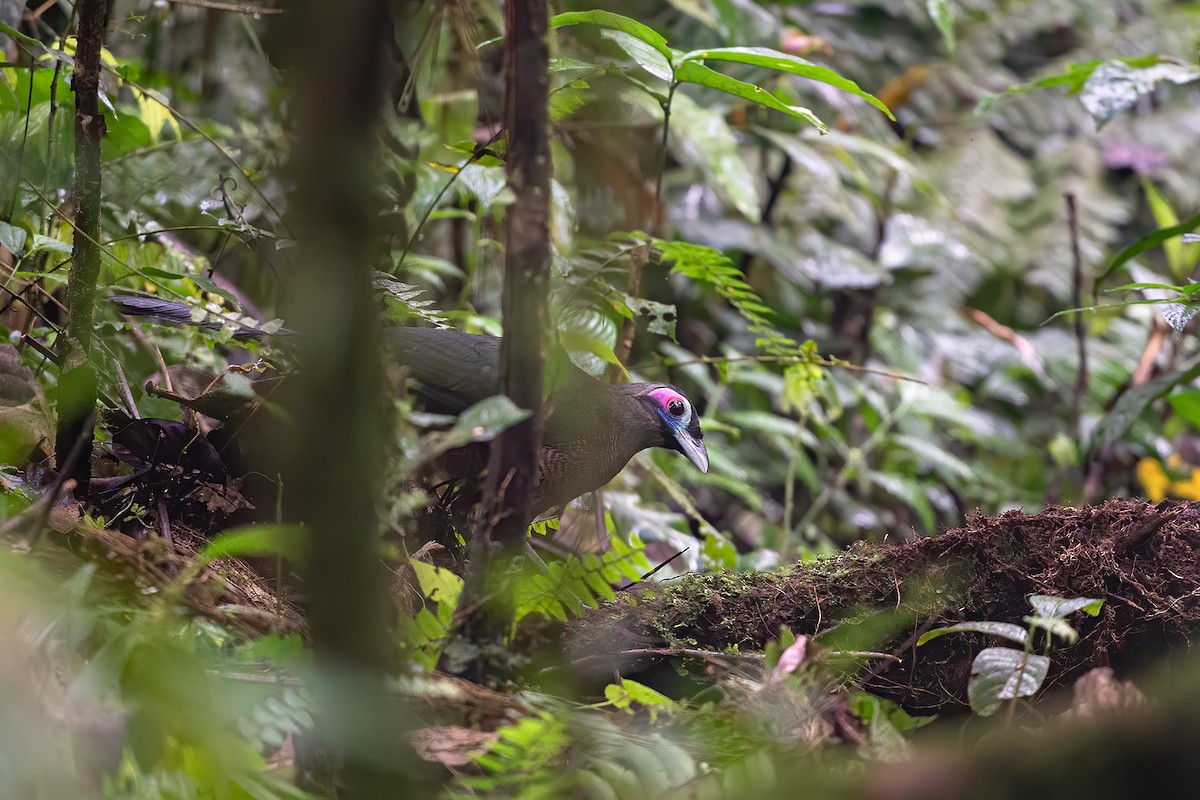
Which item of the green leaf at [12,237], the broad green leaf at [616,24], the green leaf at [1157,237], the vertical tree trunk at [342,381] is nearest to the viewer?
the vertical tree trunk at [342,381]

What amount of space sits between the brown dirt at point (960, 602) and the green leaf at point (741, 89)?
3.13 feet

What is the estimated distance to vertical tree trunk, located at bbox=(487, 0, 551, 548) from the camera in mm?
1257

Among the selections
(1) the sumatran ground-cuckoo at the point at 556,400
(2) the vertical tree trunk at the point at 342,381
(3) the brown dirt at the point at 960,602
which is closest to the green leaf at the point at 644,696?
(3) the brown dirt at the point at 960,602

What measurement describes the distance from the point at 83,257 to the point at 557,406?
40.0 inches

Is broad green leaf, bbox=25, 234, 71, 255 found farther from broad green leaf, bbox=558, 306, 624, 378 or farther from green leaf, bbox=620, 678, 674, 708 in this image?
green leaf, bbox=620, 678, 674, 708

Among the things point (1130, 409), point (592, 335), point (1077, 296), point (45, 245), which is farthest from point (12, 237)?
point (1077, 296)

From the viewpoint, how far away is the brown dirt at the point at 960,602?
1.79m

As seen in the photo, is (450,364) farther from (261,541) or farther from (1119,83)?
(1119,83)

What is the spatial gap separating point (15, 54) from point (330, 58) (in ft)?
7.87

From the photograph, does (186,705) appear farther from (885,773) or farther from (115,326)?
(115,326)

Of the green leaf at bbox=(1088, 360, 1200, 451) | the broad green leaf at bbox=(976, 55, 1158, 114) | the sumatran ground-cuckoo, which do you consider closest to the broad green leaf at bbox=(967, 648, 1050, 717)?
the sumatran ground-cuckoo

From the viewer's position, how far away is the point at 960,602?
6.15 feet

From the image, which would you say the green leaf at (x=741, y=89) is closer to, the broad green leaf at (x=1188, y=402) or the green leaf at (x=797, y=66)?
the green leaf at (x=797, y=66)

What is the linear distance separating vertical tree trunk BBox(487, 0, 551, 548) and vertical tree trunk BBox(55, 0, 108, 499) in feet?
2.84
